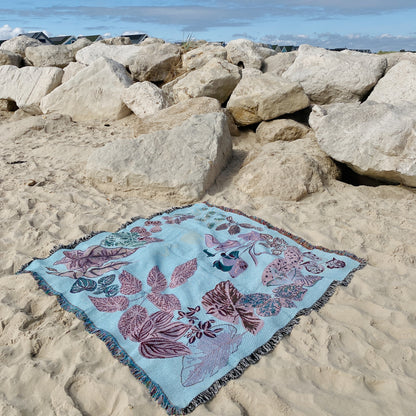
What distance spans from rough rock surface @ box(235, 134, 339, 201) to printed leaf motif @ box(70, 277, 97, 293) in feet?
6.84

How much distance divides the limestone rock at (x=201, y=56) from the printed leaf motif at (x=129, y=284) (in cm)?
545

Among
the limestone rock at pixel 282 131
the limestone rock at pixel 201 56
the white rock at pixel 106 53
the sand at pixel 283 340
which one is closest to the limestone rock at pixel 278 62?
the limestone rock at pixel 201 56

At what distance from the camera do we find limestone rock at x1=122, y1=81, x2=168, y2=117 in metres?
6.30

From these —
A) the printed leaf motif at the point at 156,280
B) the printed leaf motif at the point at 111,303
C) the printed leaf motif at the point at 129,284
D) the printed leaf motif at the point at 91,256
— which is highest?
the printed leaf motif at the point at 111,303

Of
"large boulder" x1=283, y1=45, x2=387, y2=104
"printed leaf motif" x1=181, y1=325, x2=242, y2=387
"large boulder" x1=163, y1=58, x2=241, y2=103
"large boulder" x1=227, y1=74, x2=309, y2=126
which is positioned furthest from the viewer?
"large boulder" x1=163, y1=58, x2=241, y2=103

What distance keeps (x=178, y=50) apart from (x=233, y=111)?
306 centimetres

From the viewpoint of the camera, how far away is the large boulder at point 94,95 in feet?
22.9

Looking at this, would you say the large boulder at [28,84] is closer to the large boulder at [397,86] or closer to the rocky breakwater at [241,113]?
the rocky breakwater at [241,113]

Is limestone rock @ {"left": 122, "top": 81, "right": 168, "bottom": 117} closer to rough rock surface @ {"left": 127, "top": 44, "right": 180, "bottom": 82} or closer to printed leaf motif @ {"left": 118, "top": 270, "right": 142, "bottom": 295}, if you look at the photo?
rough rock surface @ {"left": 127, "top": 44, "right": 180, "bottom": 82}

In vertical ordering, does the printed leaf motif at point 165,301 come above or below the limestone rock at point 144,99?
below

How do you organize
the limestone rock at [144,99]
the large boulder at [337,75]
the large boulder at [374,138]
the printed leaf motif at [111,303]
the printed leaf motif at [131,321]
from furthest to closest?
the limestone rock at [144,99]
the large boulder at [337,75]
the large boulder at [374,138]
the printed leaf motif at [111,303]
the printed leaf motif at [131,321]

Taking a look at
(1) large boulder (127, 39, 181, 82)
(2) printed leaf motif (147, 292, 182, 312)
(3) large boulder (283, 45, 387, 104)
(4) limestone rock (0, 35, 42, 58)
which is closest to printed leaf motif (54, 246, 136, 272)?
(2) printed leaf motif (147, 292, 182, 312)

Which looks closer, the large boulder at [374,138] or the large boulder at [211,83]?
the large boulder at [374,138]

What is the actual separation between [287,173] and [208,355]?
8.26 feet
